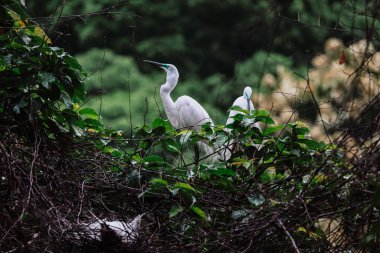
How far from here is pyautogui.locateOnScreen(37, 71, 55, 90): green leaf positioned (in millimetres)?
2686

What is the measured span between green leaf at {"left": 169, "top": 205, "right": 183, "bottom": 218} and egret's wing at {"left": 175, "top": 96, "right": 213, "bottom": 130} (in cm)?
318

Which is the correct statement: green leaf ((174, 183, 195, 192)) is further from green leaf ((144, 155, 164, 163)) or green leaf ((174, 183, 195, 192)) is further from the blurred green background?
the blurred green background

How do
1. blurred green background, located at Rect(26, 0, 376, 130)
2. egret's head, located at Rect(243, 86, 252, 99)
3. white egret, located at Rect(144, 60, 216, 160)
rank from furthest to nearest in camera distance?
blurred green background, located at Rect(26, 0, 376, 130)
white egret, located at Rect(144, 60, 216, 160)
egret's head, located at Rect(243, 86, 252, 99)

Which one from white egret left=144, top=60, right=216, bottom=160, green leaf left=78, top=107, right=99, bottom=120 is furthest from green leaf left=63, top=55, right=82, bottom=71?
white egret left=144, top=60, right=216, bottom=160

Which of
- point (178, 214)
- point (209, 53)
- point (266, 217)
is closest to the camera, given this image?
point (266, 217)

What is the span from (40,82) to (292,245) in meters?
1.13

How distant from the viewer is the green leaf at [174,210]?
2.63m

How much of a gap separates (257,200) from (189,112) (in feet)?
10.6

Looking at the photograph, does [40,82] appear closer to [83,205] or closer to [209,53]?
[83,205]

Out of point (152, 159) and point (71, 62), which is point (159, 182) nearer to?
point (152, 159)

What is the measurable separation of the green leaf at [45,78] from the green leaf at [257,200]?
0.85 metres

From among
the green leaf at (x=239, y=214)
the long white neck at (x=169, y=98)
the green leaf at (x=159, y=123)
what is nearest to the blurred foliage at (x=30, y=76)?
the green leaf at (x=159, y=123)

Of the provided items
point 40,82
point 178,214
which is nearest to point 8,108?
point 40,82

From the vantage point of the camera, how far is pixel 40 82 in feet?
8.96
